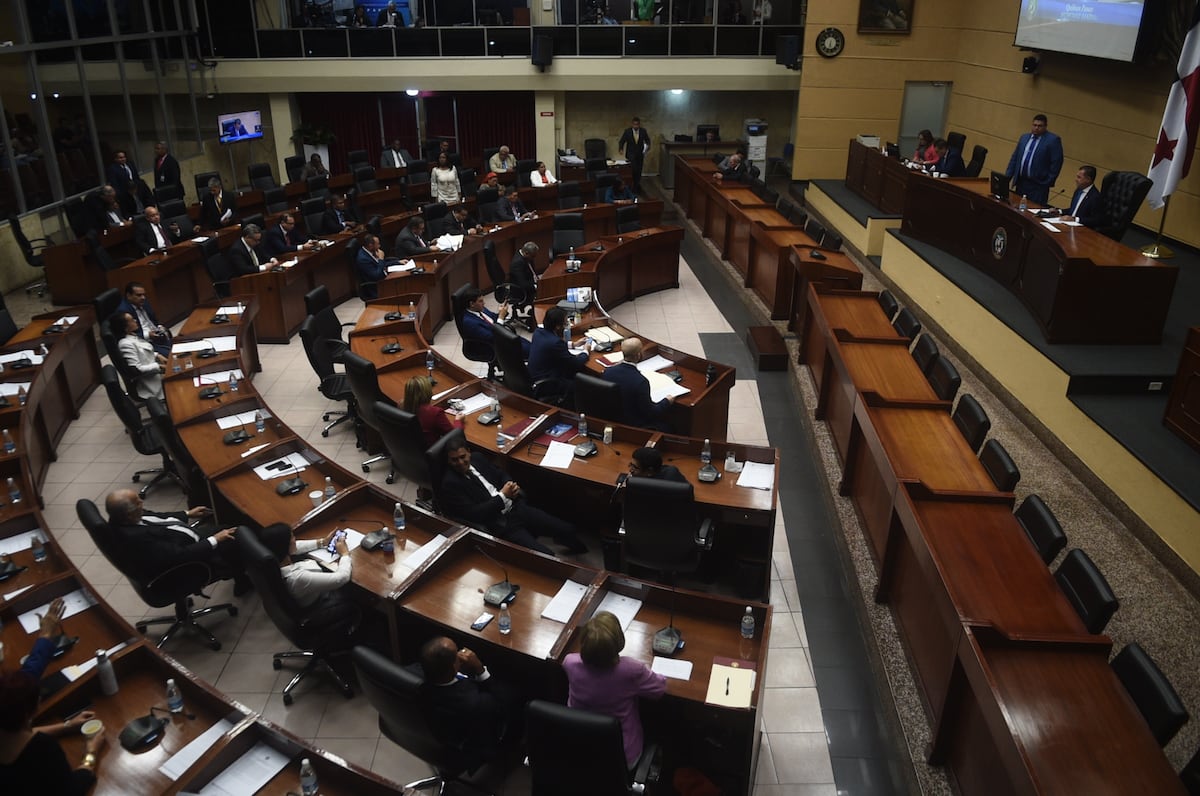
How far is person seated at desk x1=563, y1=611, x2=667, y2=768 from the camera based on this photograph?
3.84 m

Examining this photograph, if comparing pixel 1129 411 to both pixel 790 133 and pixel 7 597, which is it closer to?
pixel 7 597

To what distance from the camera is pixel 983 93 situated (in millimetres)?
15000

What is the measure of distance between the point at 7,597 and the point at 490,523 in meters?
2.64

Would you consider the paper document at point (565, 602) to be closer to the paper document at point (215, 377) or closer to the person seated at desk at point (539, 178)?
the paper document at point (215, 377)

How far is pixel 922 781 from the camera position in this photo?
4309mm

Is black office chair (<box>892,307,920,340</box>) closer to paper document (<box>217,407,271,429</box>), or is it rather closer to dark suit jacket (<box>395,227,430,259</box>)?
paper document (<box>217,407,271,429</box>)

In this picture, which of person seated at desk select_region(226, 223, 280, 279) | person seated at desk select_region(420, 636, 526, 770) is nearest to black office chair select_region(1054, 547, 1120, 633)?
person seated at desk select_region(420, 636, 526, 770)

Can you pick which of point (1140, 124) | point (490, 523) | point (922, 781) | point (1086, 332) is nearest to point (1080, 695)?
point (922, 781)

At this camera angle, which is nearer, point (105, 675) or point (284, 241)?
point (105, 675)

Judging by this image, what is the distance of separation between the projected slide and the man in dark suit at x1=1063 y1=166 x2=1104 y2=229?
102 inches

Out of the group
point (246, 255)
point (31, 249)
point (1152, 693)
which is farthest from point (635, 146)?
point (1152, 693)

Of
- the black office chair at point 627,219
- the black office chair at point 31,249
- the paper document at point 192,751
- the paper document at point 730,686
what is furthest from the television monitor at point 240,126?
the paper document at point 730,686

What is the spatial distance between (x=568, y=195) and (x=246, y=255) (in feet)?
19.0

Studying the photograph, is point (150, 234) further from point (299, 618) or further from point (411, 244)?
point (299, 618)
